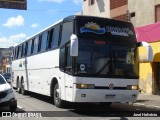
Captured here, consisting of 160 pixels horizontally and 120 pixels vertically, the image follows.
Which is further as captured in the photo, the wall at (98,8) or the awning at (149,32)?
the wall at (98,8)

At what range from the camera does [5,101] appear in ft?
42.0

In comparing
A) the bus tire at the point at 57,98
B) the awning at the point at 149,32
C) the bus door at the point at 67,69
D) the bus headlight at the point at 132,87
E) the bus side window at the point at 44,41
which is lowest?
the bus tire at the point at 57,98

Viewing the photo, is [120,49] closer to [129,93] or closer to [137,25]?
[129,93]

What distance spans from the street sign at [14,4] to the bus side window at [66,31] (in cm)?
1086

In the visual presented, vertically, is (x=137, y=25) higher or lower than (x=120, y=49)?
higher

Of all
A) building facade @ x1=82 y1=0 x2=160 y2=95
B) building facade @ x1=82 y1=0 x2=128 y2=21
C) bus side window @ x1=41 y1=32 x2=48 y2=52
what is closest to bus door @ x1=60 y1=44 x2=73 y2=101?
bus side window @ x1=41 y1=32 x2=48 y2=52

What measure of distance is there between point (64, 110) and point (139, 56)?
3498mm

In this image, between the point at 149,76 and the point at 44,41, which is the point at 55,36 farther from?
the point at 149,76

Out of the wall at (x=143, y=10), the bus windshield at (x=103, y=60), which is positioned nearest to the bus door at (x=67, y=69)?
the bus windshield at (x=103, y=60)

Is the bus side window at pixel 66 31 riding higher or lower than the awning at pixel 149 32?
lower

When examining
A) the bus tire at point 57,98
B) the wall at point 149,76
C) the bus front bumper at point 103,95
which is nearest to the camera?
the bus front bumper at point 103,95

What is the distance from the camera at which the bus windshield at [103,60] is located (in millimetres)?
12719

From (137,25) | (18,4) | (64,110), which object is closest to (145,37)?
(137,25)

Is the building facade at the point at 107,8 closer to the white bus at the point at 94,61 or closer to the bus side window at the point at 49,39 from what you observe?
the bus side window at the point at 49,39
